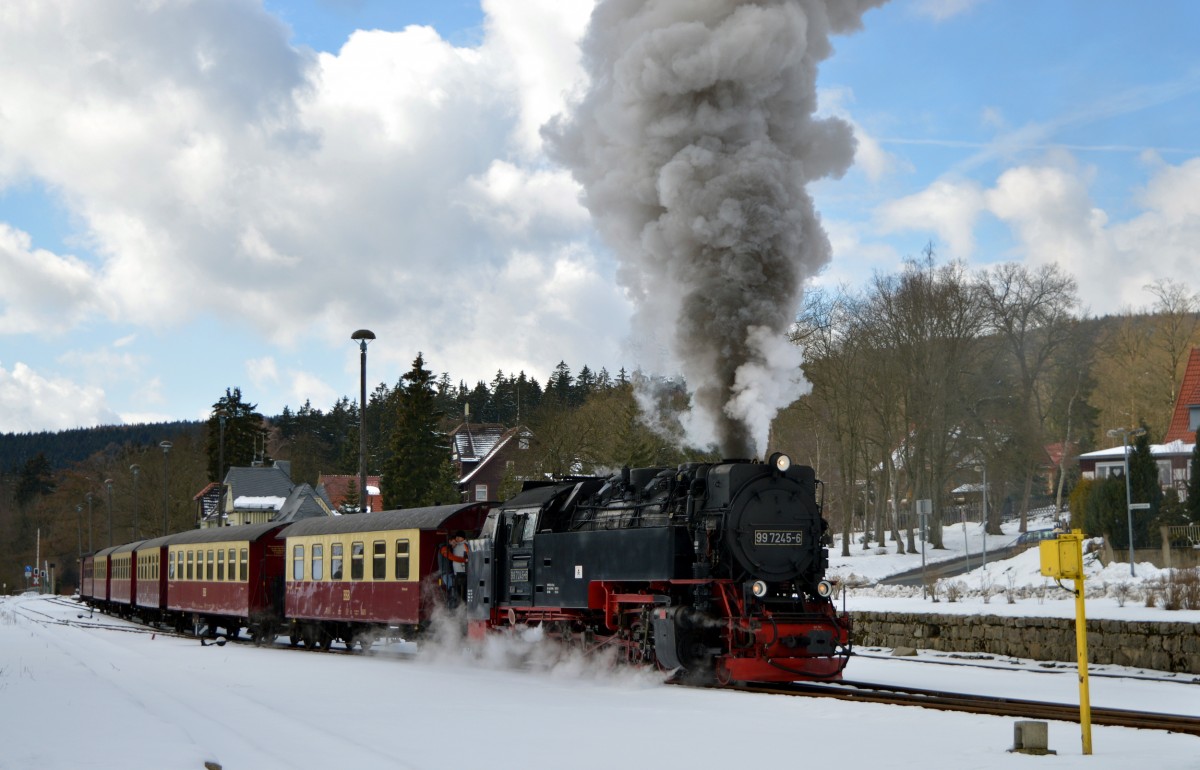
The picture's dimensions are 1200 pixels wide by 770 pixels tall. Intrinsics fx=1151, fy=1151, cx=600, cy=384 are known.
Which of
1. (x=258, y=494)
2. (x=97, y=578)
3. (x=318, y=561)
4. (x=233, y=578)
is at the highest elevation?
(x=258, y=494)

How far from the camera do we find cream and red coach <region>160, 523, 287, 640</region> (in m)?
26.6

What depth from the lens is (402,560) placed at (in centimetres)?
2048

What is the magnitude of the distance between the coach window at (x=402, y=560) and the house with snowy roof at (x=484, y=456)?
39.9 metres

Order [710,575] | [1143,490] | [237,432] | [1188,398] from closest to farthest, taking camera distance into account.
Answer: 1. [710,575]
2. [1143,490]
3. [1188,398]
4. [237,432]

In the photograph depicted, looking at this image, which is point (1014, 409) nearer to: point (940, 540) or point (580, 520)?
point (940, 540)

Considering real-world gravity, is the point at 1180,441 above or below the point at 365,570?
above

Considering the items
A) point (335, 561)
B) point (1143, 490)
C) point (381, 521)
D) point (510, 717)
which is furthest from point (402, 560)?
point (1143, 490)

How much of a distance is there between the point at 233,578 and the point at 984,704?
20.7 meters

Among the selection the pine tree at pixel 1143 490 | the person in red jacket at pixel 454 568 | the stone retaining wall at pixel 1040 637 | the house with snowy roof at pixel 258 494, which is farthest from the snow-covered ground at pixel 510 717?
the house with snowy roof at pixel 258 494

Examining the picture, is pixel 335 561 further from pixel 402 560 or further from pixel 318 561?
pixel 402 560

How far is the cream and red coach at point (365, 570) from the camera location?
787 inches

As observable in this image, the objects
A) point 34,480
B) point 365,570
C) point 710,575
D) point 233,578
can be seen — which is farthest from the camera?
point 34,480

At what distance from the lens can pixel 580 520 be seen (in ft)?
52.7

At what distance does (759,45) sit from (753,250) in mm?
2898
